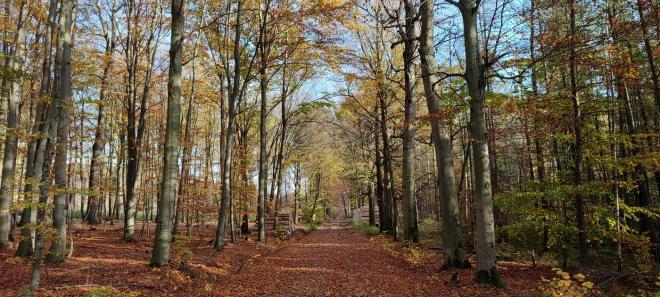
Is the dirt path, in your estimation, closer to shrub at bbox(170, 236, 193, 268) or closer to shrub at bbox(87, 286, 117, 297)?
shrub at bbox(170, 236, 193, 268)

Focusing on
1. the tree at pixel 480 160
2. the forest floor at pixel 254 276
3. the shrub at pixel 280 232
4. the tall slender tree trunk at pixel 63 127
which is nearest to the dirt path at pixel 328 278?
the forest floor at pixel 254 276

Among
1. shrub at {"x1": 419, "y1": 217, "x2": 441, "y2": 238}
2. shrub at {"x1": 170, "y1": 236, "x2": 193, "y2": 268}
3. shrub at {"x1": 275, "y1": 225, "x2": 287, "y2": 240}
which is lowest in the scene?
shrub at {"x1": 419, "y1": 217, "x2": 441, "y2": 238}

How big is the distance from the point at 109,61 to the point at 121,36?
4.54 feet

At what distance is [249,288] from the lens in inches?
300

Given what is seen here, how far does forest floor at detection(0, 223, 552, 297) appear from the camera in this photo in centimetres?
664

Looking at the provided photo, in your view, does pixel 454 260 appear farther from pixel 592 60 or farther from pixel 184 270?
pixel 184 270

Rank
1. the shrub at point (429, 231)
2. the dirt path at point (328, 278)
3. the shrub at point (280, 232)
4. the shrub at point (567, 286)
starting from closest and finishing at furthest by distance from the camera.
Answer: the shrub at point (567, 286), the dirt path at point (328, 278), the shrub at point (280, 232), the shrub at point (429, 231)

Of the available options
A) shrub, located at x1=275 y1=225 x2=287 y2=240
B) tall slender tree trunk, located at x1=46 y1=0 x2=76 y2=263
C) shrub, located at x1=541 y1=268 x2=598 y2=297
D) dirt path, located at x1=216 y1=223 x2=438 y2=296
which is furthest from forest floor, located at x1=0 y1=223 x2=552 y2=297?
shrub, located at x1=275 y1=225 x2=287 y2=240

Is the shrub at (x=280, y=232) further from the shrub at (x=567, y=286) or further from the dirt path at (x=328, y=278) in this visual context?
the shrub at (x=567, y=286)

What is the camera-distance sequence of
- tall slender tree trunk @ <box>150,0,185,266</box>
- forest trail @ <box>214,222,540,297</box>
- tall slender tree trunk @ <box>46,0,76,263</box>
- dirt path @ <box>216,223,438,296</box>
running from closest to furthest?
forest trail @ <box>214,222,540,297</box>
dirt path @ <box>216,223,438,296</box>
tall slender tree trunk @ <box>46,0,76,263</box>
tall slender tree trunk @ <box>150,0,185,266</box>

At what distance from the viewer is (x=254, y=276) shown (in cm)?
899

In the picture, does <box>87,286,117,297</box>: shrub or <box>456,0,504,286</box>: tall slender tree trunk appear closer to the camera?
<box>87,286,117,297</box>: shrub

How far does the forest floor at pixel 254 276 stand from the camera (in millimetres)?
6643

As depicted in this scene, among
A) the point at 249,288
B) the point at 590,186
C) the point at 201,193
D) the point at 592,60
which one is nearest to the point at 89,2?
the point at 201,193
